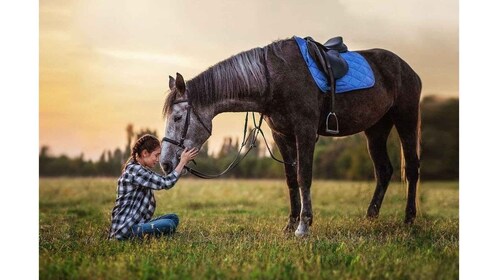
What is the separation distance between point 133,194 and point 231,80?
3.78 feet

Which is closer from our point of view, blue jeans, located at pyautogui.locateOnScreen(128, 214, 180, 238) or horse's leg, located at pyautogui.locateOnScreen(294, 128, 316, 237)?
blue jeans, located at pyautogui.locateOnScreen(128, 214, 180, 238)

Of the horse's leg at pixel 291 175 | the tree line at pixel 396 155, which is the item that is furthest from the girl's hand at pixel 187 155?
the tree line at pixel 396 155

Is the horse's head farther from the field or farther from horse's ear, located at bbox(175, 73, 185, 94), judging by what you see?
the field

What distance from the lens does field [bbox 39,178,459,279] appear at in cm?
351

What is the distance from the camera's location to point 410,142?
567 centimetres

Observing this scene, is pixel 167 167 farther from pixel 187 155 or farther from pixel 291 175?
pixel 291 175

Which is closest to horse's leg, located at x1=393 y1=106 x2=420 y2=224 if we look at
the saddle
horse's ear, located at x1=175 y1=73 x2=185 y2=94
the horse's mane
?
the saddle

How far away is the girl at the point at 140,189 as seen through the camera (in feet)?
14.0

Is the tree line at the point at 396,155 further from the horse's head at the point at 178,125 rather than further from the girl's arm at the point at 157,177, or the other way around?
the girl's arm at the point at 157,177

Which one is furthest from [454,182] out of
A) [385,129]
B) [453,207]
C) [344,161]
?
[344,161]

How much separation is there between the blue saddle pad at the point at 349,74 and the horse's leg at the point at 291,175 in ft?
1.96

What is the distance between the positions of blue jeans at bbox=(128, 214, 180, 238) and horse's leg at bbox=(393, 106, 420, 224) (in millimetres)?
2341

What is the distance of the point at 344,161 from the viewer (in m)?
→ 8.91

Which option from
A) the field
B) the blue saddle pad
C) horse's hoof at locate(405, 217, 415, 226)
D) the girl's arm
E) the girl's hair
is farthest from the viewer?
horse's hoof at locate(405, 217, 415, 226)
